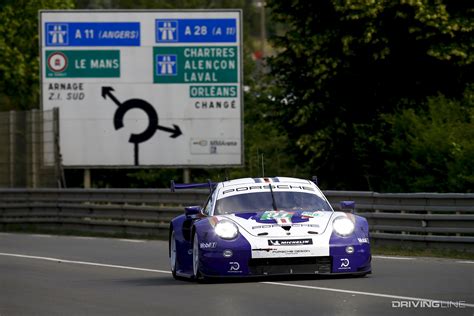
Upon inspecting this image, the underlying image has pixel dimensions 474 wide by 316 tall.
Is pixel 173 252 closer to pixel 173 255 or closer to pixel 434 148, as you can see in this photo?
pixel 173 255

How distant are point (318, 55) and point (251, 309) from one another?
67.0ft

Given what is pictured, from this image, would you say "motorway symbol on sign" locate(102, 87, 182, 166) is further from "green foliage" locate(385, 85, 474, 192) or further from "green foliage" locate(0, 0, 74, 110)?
"green foliage" locate(0, 0, 74, 110)

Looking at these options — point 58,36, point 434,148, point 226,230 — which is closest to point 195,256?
point 226,230

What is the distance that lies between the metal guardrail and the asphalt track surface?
4.57ft

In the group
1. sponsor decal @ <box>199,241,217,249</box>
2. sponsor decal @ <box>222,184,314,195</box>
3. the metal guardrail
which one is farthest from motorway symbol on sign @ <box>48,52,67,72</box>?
sponsor decal @ <box>199,241,217,249</box>

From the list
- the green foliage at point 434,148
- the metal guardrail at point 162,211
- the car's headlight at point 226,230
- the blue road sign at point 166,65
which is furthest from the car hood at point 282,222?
the blue road sign at point 166,65

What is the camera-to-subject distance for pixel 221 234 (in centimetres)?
1341

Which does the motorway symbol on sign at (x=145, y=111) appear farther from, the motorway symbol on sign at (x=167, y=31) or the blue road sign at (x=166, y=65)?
the motorway symbol on sign at (x=167, y=31)

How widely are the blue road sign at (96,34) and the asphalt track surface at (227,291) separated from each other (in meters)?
14.2

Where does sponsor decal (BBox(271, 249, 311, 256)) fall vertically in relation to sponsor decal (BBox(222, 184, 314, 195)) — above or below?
below

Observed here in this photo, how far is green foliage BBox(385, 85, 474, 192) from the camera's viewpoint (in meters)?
24.4

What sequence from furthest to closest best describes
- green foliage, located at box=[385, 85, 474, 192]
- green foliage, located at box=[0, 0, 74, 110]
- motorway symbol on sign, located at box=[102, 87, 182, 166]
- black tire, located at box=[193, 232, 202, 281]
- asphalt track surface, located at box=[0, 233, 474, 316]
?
1. green foliage, located at box=[0, 0, 74, 110]
2. motorway symbol on sign, located at box=[102, 87, 182, 166]
3. green foliage, located at box=[385, 85, 474, 192]
4. black tire, located at box=[193, 232, 202, 281]
5. asphalt track surface, located at box=[0, 233, 474, 316]

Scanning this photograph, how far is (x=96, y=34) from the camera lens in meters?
32.2

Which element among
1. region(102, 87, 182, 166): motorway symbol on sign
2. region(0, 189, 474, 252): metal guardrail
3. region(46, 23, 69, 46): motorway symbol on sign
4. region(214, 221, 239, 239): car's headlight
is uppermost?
region(46, 23, 69, 46): motorway symbol on sign
